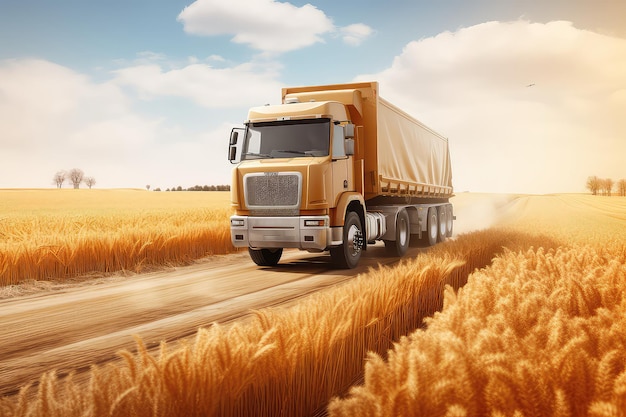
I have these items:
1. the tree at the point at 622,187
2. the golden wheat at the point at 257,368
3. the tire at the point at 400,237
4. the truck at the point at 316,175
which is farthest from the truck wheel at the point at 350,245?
the tree at the point at 622,187

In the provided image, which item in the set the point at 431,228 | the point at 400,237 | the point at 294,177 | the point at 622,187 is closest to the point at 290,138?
the point at 294,177

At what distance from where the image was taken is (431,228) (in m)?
19.3

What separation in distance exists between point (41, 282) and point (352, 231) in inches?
264

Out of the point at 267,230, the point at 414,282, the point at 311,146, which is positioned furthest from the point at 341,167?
the point at 414,282

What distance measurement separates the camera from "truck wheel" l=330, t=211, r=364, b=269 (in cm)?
1250

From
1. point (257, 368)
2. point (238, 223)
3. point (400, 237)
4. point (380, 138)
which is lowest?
point (400, 237)

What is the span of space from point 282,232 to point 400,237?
5013mm

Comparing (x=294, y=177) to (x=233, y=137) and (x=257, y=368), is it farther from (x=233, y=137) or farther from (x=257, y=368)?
(x=257, y=368)

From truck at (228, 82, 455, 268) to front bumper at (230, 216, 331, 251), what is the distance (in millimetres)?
22

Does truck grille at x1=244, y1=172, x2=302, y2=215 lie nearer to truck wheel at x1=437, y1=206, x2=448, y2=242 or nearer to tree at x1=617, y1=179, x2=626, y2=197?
truck wheel at x1=437, y1=206, x2=448, y2=242

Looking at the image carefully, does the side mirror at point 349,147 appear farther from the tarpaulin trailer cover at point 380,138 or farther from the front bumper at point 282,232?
the front bumper at point 282,232

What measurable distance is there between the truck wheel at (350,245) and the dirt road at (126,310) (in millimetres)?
280

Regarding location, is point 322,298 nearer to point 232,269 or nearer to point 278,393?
point 278,393

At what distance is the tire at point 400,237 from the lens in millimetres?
15680
